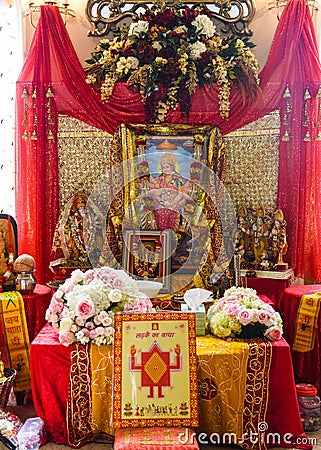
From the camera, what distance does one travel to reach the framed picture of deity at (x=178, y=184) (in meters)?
5.74

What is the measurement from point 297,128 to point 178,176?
1.12 metres

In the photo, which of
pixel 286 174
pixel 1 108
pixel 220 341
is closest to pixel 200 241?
pixel 286 174

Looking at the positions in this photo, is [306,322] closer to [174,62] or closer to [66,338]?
[66,338]

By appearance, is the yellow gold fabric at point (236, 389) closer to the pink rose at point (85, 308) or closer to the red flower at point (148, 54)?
the pink rose at point (85, 308)

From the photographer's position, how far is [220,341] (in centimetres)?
408

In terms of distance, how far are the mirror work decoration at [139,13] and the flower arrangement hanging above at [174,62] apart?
0.30 metres

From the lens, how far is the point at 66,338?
3984 mm

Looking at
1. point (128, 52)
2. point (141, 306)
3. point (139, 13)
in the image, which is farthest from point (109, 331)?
point (139, 13)

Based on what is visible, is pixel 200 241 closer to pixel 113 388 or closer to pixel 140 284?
pixel 140 284

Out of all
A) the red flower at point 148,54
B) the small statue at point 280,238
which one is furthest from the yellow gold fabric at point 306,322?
the red flower at point 148,54

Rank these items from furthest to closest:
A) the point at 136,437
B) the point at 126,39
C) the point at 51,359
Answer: the point at 126,39 < the point at 51,359 < the point at 136,437

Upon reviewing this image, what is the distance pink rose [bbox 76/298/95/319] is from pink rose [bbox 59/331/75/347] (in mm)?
138

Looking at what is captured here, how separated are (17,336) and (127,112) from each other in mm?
2216

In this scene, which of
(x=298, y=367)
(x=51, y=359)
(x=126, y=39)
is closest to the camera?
(x=51, y=359)
